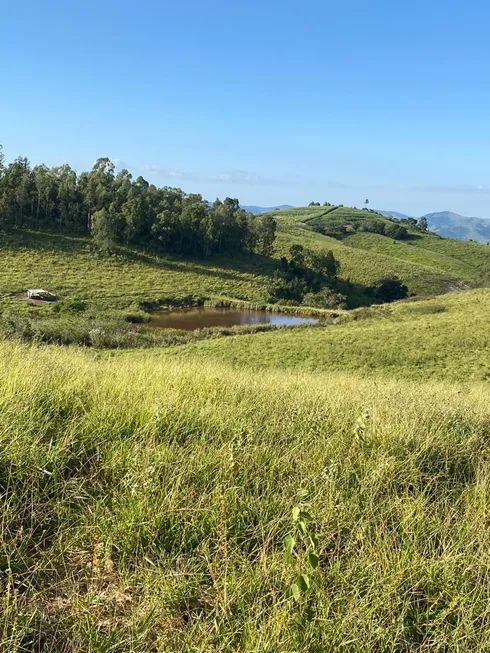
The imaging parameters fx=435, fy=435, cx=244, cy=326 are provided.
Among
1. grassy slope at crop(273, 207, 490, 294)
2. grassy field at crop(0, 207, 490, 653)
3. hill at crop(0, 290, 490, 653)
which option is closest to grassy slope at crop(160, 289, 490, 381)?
grassy field at crop(0, 207, 490, 653)

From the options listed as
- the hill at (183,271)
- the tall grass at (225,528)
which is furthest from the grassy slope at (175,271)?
the tall grass at (225,528)

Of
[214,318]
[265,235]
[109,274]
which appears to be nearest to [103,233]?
[109,274]

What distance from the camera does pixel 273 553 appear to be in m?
2.46

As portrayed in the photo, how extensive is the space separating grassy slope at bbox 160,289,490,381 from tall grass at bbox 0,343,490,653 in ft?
57.8

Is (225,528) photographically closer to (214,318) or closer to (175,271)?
(214,318)

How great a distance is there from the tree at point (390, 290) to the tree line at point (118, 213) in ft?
74.8

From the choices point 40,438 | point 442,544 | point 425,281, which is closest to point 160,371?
point 40,438

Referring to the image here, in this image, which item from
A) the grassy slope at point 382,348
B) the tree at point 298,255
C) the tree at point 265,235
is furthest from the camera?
the tree at point 265,235

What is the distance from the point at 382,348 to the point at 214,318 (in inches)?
1007

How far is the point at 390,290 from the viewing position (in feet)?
238

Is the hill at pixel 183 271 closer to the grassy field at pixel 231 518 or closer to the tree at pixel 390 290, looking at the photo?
the tree at pixel 390 290

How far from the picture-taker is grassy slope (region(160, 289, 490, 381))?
24266 mm

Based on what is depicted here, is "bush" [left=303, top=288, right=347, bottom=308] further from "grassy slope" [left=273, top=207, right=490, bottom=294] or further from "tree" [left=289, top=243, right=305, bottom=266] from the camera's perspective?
"grassy slope" [left=273, top=207, right=490, bottom=294]

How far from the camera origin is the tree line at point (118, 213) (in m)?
68.4
